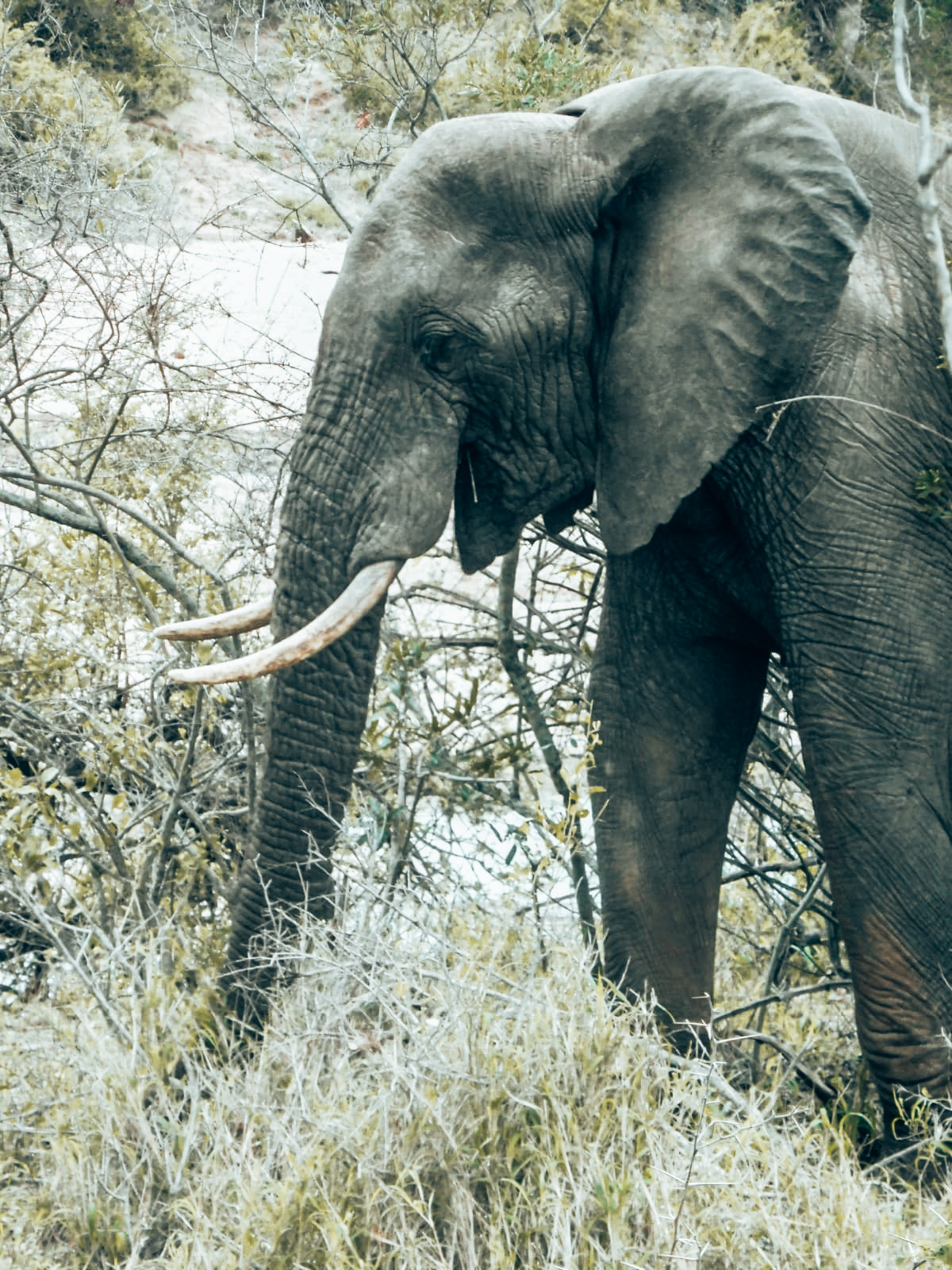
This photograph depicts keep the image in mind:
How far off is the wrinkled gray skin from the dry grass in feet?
1.22

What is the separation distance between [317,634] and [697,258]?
110cm

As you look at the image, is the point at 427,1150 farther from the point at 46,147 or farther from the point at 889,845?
the point at 46,147

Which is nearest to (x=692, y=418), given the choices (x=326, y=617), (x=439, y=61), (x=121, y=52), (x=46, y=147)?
(x=326, y=617)

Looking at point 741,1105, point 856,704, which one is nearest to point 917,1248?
point 741,1105

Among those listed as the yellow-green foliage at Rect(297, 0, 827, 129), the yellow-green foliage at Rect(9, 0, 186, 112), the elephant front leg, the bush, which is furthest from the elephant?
the yellow-green foliage at Rect(9, 0, 186, 112)

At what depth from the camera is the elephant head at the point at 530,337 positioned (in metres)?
2.91

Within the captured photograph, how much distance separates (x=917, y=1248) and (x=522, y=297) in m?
1.95

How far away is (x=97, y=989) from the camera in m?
2.94

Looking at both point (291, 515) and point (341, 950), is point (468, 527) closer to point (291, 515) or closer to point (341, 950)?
point (291, 515)

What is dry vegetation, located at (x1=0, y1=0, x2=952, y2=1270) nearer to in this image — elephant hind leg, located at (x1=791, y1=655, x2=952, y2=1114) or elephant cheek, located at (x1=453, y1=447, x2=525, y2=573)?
elephant hind leg, located at (x1=791, y1=655, x2=952, y2=1114)

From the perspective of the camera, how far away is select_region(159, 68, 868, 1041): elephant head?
9.55 ft

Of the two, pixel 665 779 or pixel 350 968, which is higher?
pixel 665 779

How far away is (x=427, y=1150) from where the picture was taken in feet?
8.21

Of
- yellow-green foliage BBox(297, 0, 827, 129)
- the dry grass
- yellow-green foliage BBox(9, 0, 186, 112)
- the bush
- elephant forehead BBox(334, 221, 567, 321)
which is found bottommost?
the dry grass
